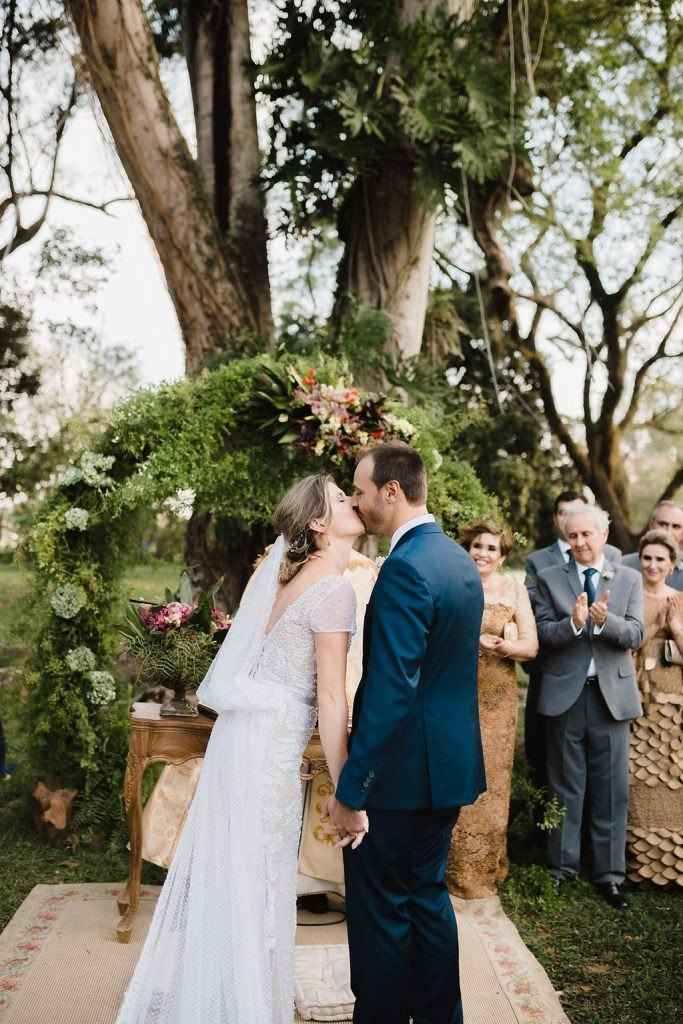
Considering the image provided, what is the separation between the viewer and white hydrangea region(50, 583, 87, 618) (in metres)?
5.90

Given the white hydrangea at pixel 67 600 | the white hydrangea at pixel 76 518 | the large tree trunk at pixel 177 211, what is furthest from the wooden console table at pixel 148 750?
the large tree trunk at pixel 177 211

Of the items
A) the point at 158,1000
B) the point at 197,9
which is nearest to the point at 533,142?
the point at 197,9

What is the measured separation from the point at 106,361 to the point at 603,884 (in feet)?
46.8

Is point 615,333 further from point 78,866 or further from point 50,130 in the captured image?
point 78,866

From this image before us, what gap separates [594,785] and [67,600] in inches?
132

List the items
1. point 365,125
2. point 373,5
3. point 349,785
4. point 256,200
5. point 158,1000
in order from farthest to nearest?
point 256,200
point 373,5
point 365,125
point 158,1000
point 349,785

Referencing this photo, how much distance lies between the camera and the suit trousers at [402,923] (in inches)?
120

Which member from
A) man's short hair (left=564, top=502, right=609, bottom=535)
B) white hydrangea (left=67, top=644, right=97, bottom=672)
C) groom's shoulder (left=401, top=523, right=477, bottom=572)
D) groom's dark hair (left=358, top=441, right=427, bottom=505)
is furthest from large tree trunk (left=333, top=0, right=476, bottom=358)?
groom's shoulder (left=401, top=523, right=477, bottom=572)

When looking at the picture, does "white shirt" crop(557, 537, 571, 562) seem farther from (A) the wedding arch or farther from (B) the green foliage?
(B) the green foliage

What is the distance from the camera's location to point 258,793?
3408 mm

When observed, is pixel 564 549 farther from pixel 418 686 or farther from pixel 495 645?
pixel 418 686

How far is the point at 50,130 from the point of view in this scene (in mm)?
12797

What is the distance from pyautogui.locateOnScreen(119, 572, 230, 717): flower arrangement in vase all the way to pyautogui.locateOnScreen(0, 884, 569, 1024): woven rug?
1170mm

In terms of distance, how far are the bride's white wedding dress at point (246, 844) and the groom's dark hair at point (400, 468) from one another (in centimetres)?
42
